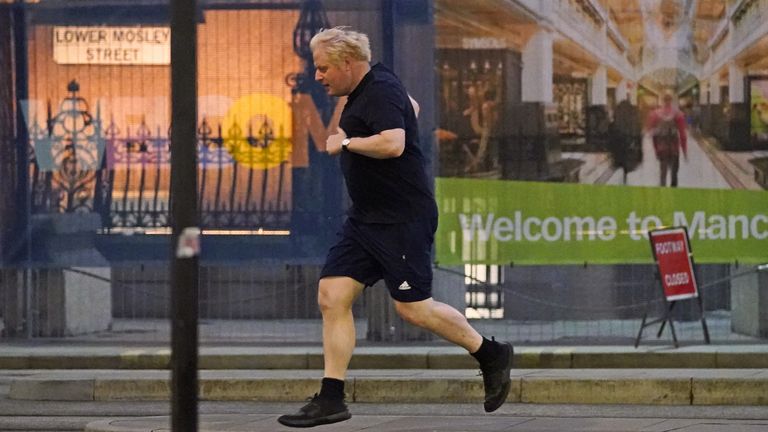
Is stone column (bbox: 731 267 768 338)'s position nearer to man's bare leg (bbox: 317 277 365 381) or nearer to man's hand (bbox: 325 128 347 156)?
man's bare leg (bbox: 317 277 365 381)

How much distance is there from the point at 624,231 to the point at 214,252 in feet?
10.7

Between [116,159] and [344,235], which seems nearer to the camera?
[344,235]

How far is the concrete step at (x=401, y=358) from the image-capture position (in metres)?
12.6

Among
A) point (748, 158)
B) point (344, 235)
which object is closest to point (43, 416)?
point (344, 235)

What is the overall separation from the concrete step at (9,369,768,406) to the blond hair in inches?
155

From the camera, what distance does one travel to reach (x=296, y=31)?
1429cm

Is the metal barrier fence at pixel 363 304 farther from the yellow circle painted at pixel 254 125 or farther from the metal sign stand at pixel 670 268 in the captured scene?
the yellow circle painted at pixel 254 125

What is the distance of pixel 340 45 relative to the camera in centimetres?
742

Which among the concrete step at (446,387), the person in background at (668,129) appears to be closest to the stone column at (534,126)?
the person in background at (668,129)

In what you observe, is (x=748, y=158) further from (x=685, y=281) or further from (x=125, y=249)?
(x=125, y=249)

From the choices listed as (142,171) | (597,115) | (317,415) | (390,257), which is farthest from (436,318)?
(142,171)

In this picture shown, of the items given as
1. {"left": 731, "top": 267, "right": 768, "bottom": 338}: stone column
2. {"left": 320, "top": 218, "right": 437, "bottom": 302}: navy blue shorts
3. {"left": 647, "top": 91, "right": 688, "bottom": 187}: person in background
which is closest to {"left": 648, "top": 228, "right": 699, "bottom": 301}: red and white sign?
{"left": 731, "top": 267, "right": 768, "bottom": 338}: stone column

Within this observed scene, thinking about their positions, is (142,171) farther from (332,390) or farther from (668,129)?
(332,390)

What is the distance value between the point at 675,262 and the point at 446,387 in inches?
109
